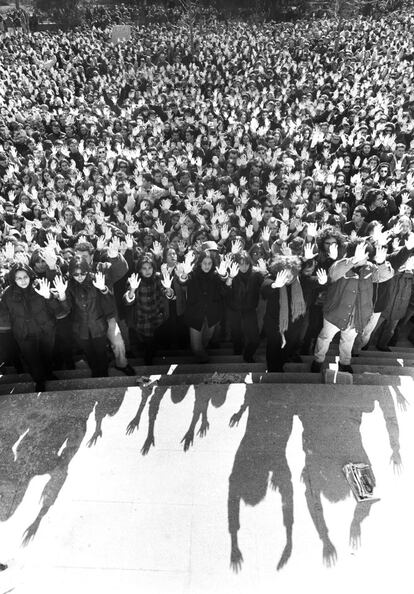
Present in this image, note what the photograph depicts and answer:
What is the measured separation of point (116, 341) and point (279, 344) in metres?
1.91

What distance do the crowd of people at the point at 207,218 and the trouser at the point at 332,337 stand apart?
2 cm

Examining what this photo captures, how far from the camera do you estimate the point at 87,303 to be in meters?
4.67

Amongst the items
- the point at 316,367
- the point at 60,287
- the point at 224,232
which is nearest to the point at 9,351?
the point at 60,287

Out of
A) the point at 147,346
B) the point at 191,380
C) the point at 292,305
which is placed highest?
the point at 292,305

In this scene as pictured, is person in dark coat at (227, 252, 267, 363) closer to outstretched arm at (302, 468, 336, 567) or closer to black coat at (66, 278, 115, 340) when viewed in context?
black coat at (66, 278, 115, 340)

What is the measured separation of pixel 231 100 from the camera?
13.5 m

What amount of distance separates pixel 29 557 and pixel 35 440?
3.80 feet

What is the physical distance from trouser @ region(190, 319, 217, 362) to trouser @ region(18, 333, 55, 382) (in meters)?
1.64

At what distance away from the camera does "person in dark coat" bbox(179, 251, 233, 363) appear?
488 cm

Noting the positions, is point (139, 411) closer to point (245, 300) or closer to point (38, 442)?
point (38, 442)

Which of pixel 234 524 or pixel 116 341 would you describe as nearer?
pixel 234 524

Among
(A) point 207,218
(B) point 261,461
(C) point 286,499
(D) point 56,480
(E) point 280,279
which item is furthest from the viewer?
(A) point 207,218

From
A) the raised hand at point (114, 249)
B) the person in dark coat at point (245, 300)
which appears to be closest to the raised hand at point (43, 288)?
the raised hand at point (114, 249)

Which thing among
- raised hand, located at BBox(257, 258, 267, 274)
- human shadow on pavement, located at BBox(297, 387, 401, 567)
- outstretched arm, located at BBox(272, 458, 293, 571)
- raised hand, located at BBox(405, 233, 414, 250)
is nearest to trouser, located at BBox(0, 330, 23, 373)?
raised hand, located at BBox(257, 258, 267, 274)
